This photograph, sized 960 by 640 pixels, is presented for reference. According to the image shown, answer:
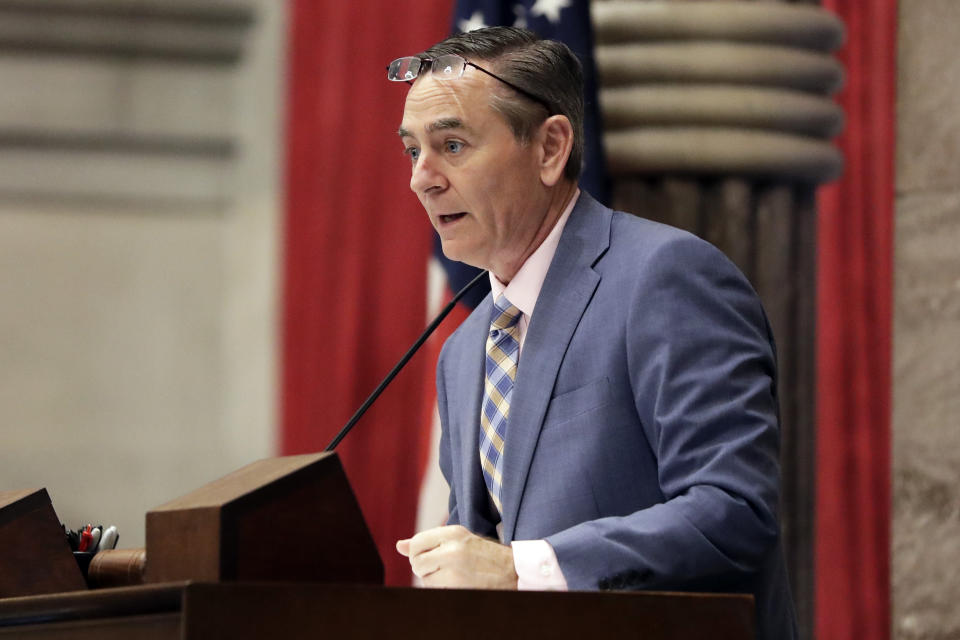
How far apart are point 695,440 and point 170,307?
3.55 m

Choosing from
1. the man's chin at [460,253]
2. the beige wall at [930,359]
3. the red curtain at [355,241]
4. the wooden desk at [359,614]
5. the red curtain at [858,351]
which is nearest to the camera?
the wooden desk at [359,614]

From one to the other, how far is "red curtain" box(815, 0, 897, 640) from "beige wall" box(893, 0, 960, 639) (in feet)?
1.40

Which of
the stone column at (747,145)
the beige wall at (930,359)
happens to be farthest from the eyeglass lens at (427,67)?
the beige wall at (930,359)

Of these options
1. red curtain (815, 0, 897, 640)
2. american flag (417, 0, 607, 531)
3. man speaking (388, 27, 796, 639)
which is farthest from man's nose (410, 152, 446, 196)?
red curtain (815, 0, 897, 640)

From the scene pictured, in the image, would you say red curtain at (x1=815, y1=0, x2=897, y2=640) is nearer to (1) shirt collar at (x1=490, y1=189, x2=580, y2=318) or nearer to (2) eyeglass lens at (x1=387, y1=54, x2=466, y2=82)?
(1) shirt collar at (x1=490, y1=189, x2=580, y2=318)

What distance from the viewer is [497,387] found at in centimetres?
201

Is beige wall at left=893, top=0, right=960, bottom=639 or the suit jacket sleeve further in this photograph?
beige wall at left=893, top=0, right=960, bottom=639

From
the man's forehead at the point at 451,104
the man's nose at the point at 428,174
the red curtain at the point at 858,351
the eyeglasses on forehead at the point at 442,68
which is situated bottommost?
the red curtain at the point at 858,351

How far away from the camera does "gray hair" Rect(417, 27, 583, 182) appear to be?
2.04 m

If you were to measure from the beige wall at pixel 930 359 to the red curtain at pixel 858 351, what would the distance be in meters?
0.43

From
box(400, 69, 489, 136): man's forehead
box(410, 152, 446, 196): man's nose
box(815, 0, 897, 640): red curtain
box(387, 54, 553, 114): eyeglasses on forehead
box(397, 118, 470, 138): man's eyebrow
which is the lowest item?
box(815, 0, 897, 640): red curtain

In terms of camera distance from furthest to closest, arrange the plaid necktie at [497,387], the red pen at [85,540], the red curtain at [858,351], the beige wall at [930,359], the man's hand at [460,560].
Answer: the red curtain at [858,351] → the beige wall at [930,359] → the plaid necktie at [497,387] → the red pen at [85,540] → the man's hand at [460,560]

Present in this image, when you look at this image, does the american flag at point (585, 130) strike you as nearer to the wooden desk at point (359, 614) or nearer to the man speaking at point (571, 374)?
the man speaking at point (571, 374)

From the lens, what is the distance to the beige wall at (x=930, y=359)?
3.31m
